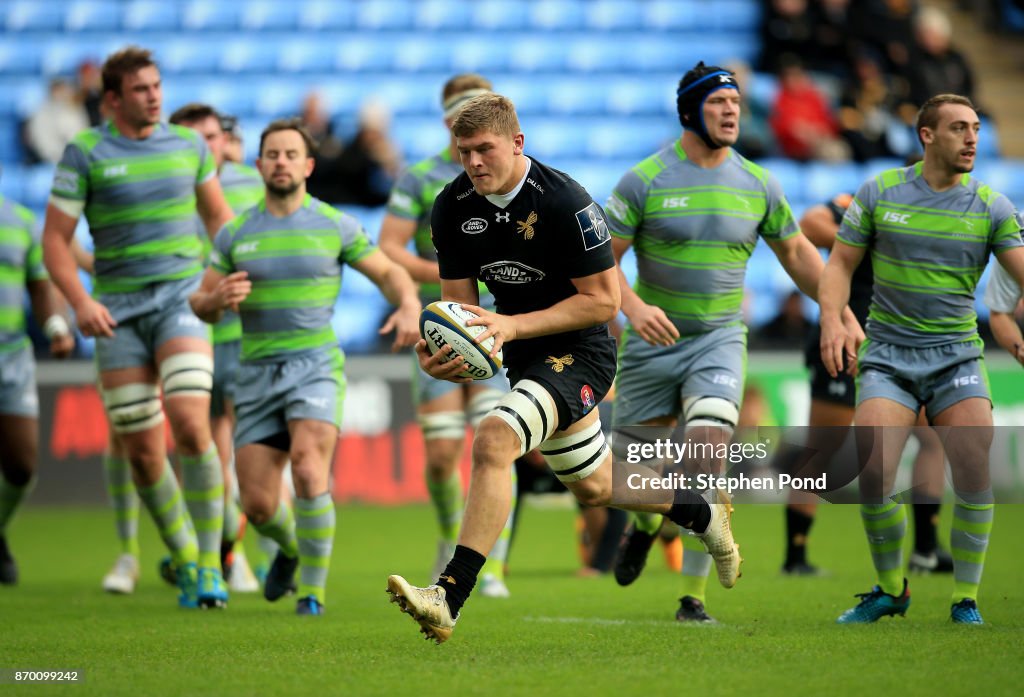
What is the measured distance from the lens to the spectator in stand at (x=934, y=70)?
19125 millimetres

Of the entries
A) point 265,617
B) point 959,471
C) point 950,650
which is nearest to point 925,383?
point 959,471

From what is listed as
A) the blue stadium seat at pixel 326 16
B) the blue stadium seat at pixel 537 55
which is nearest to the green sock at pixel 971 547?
the blue stadium seat at pixel 537 55

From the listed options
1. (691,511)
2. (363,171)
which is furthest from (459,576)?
(363,171)

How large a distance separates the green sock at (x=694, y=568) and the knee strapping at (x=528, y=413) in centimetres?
161

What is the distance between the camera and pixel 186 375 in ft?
27.5

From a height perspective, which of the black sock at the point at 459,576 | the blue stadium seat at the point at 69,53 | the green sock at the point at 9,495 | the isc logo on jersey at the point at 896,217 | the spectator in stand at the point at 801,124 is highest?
the blue stadium seat at the point at 69,53

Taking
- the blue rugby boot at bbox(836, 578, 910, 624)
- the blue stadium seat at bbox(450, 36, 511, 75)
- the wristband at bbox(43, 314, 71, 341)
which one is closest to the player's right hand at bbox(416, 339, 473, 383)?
the blue rugby boot at bbox(836, 578, 910, 624)

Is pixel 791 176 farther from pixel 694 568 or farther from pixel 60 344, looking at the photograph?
pixel 694 568

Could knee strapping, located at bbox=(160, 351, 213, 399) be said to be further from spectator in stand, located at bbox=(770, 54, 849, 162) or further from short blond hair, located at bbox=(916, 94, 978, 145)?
spectator in stand, located at bbox=(770, 54, 849, 162)

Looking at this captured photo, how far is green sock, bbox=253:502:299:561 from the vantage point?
8.23 m

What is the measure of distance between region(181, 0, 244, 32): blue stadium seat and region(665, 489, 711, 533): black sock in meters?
16.1

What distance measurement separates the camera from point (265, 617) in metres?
7.88

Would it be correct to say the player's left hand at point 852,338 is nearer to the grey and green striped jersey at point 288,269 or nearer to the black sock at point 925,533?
the grey and green striped jersey at point 288,269

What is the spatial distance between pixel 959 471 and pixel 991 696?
2.22 meters
